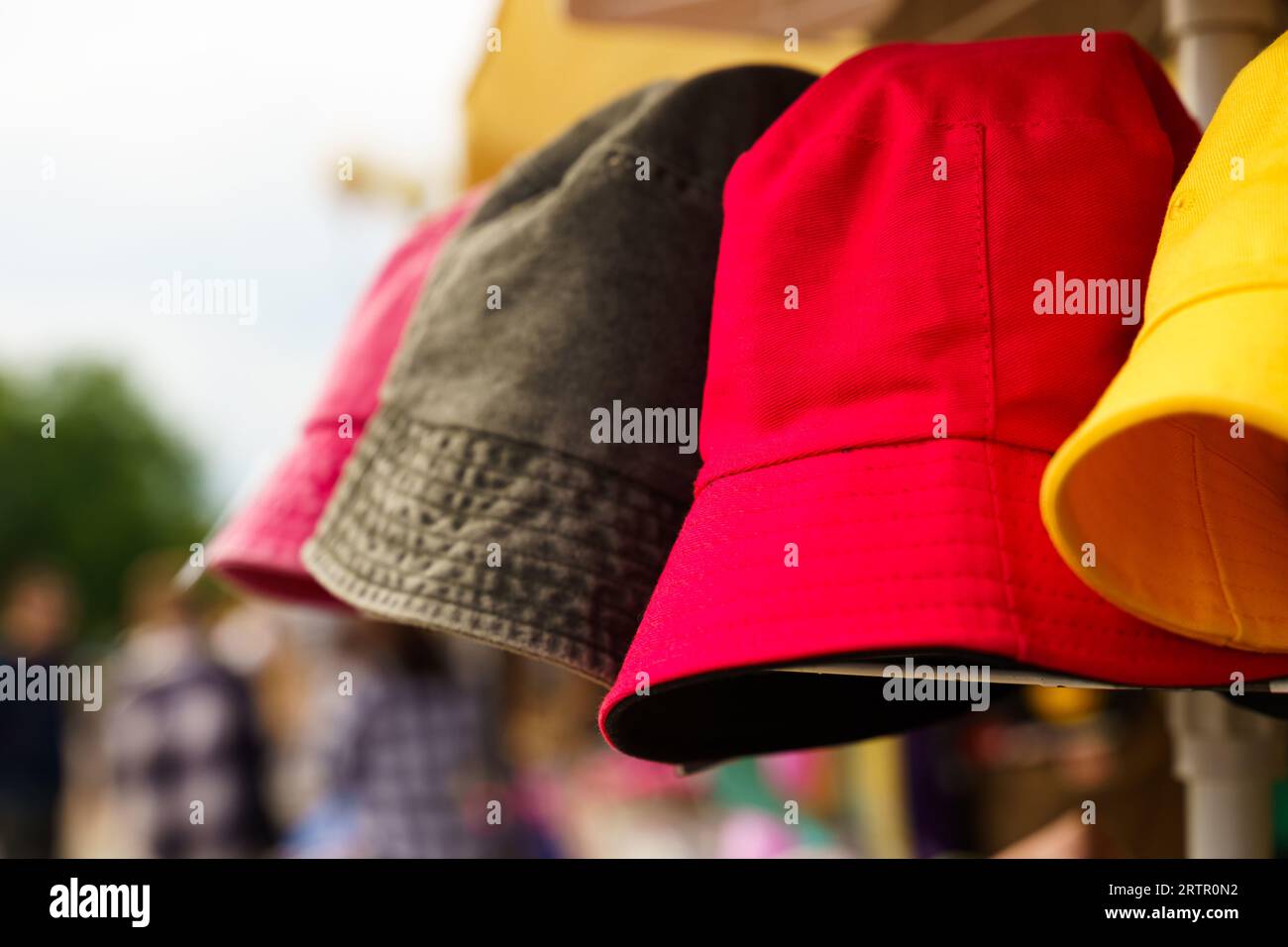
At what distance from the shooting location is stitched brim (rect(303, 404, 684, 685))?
0.62m

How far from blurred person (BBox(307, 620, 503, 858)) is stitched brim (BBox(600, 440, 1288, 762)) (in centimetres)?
253

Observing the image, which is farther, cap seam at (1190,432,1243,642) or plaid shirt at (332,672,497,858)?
plaid shirt at (332,672,497,858)

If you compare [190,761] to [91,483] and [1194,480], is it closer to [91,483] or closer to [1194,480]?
[1194,480]

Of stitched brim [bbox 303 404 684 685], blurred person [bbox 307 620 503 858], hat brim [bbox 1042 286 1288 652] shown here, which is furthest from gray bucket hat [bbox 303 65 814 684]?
blurred person [bbox 307 620 503 858]

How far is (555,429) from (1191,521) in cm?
34

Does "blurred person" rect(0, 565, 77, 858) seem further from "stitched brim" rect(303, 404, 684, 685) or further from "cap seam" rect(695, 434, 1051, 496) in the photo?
"cap seam" rect(695, 434, 1051, 496)

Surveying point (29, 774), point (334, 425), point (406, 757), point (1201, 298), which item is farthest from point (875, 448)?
point (29, 774)

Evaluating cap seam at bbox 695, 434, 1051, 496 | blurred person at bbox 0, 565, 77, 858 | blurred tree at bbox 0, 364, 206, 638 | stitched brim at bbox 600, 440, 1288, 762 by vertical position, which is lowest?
blurred person at bbox 0, 565, 77, 858

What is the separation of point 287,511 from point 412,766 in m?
2.22

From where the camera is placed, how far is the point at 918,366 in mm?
536

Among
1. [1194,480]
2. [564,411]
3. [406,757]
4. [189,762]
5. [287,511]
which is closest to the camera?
[1194,480]
